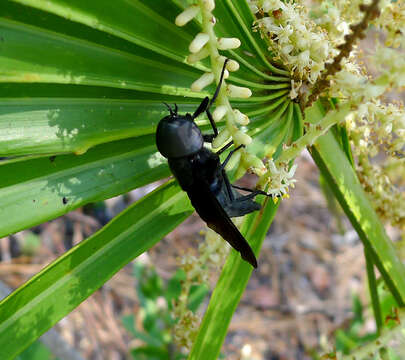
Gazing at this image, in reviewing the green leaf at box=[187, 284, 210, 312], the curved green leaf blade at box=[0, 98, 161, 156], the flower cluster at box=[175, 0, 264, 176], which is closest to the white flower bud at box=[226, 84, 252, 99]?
the flower cluster at box=[175, 0, 264, 176]

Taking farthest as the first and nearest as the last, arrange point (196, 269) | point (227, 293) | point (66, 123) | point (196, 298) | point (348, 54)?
point (196, 298), point (196, 269), point (227, 293), point (66, 123), point (348, 54)

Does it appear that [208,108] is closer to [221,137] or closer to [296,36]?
[221,137]

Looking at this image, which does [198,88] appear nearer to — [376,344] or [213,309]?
[213,309]

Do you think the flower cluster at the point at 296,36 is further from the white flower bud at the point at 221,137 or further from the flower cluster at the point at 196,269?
the flower cluster at the point at 196,269


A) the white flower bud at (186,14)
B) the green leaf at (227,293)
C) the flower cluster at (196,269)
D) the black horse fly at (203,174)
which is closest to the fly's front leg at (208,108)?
the black horse fly at (203,174)

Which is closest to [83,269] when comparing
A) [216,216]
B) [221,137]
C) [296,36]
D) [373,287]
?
[216,216]

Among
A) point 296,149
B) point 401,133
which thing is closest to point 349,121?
point 401,133

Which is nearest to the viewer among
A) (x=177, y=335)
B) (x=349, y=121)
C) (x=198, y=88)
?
(x=198, y=88)
